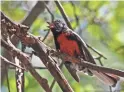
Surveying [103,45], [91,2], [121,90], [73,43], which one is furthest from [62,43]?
[91,2]

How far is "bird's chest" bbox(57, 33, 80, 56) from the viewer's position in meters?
3.20

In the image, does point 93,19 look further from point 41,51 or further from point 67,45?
point 41,51

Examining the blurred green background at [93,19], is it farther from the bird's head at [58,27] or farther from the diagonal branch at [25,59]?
the diagonal branch at [25,59]

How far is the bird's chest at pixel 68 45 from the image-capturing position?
3204 mm

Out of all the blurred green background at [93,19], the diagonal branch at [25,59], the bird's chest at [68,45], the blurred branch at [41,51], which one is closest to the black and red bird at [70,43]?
the bird's chest at [68,45]

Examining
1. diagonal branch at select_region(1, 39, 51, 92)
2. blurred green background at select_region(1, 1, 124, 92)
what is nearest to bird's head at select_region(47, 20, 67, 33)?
blurred green background at select_region(1, 1, 124, 92)

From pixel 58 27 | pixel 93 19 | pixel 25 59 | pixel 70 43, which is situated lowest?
pixel 25 59

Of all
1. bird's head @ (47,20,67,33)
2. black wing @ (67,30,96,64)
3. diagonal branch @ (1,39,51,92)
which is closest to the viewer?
diagonal branch @ (1,39,51,92)

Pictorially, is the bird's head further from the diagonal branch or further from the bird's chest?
the diagonal branch

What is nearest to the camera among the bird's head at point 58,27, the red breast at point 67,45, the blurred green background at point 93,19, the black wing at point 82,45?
the black wing at point 82,45

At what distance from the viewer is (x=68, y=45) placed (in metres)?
3.23

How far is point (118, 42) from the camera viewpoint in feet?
16.8

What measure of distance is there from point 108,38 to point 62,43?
192cm

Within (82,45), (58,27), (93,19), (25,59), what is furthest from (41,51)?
(93,19)
